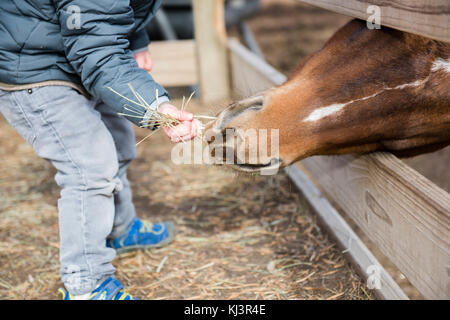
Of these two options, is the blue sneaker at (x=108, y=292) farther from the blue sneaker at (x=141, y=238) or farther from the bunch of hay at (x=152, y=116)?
the bunch of hay at (x=152, y=116)

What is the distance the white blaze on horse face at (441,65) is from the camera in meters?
1.58

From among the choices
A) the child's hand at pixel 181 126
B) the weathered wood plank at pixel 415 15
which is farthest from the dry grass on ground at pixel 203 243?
the weathered wood plank at pixel 415 15

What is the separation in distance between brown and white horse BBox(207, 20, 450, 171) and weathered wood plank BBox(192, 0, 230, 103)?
2936 mm

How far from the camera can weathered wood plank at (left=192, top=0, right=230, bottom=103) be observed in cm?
449

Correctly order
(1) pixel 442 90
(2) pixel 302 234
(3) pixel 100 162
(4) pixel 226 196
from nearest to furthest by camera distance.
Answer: (1) pixel 442 90 < (3) pixel 100 162 < (2) pixel 302 234 < (4) pixel 226 196

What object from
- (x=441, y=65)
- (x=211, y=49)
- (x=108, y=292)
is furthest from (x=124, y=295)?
(x=211, y=49)

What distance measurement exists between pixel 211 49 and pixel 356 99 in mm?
3194

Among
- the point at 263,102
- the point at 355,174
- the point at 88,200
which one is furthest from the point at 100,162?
the point at 355,174

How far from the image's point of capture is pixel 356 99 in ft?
5.31

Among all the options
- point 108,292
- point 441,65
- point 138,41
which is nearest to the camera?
point 441,65

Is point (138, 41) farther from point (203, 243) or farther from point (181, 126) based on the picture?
point (203, 243)

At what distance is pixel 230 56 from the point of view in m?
4.69
